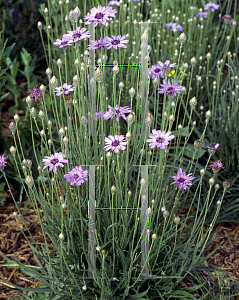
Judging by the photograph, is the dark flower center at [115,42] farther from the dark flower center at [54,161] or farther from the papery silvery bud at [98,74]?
the dark flower center at [54,161]

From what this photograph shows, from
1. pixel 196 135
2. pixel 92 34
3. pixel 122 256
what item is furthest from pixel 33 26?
pixel 122 256

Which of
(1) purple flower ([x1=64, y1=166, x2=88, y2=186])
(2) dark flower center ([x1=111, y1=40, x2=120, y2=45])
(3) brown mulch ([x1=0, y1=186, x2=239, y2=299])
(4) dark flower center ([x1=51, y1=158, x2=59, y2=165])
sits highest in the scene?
(2) dark flower center ([x1=111, y1=40, x2=120, y2=45])

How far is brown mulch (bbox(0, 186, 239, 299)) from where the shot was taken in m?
2.49

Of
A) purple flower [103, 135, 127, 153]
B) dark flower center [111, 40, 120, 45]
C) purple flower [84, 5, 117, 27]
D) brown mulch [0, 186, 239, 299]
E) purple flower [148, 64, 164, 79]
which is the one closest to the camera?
purple flower [103, 135, 127, 153]

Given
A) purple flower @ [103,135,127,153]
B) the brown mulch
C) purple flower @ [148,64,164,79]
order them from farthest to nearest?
the brown mulch
purple flower @ [148,64,164,79]
purple flower @ [103,135,127,153]

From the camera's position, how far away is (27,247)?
2.75 metres

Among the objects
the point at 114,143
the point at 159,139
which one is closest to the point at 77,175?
the point at 114,143

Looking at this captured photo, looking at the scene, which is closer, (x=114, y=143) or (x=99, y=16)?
(x=114, y=143)

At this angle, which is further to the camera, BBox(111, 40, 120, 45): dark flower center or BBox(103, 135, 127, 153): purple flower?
BBox(111, 40, 120, 45): dark flower center

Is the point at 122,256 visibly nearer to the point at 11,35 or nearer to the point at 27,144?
the point at 27,144

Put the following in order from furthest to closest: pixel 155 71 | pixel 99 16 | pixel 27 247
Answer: pixel 27 247
pixel 155 71
pixel 99 16

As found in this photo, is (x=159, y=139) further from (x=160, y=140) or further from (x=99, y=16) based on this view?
(x=99, y=16)

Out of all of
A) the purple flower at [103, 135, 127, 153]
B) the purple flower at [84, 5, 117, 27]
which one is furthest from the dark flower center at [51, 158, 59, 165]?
the purple flower at [84, 5, 117, 27]

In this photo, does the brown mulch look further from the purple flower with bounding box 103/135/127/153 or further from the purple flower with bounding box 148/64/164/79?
the purple flower with bounding box 148/64/164/79
